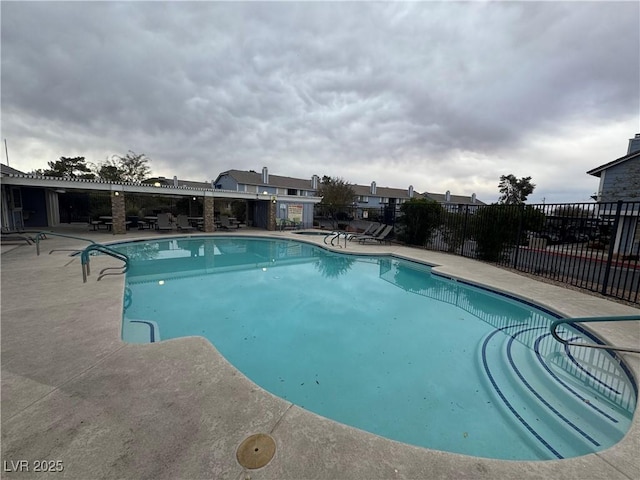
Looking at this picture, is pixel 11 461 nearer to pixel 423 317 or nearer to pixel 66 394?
pixel 66 394

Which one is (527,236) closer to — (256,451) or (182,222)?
(256,451)

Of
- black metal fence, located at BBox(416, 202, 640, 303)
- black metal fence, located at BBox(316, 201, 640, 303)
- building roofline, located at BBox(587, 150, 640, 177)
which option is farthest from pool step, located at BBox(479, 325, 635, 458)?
building roofline, located at BBox(587, 150, 640, 177)

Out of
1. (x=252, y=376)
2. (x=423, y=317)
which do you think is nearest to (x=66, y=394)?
(x=252, y=376)

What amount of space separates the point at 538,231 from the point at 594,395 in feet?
21.7

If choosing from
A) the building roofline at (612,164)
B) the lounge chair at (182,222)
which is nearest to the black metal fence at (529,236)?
the building roofline at (612,164)

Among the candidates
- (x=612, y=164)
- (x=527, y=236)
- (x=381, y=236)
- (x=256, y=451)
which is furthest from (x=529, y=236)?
(x=256, y=451)

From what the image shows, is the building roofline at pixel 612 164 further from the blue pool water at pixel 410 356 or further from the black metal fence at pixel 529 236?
the blue pool water at pixel 410 356

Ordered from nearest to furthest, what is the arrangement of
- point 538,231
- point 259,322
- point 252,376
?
point 252,376, point 259,322, point 538,231

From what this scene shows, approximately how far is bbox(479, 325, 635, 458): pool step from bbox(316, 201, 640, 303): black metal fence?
366 cm

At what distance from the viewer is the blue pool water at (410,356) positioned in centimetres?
277

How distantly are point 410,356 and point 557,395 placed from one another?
176cm

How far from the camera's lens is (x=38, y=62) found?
10.6m

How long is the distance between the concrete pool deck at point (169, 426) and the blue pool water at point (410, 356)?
0.65 metres

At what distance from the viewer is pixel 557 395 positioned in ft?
10.7
